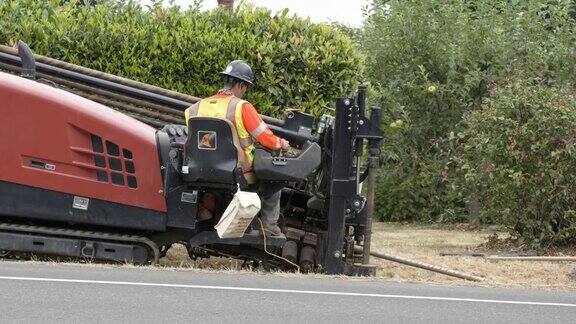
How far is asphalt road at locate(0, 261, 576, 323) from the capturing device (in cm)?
874

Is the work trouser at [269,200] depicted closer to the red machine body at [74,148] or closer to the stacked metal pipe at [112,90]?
the red machine body at [74,148]

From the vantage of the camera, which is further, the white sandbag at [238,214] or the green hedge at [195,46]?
the green hedge at [195,46]

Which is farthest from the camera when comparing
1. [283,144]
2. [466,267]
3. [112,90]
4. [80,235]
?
[466,267]

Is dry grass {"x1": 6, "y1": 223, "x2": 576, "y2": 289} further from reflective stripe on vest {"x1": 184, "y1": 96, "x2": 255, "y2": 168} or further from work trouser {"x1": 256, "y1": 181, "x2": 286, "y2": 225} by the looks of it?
reflective stripe on vest {"x1": 184, "y1": 96, "x2": 255, "y2": 168}

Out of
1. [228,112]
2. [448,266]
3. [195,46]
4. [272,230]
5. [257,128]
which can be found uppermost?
[195,46]

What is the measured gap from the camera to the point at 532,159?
14961mm

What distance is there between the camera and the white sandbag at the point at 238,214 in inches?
453

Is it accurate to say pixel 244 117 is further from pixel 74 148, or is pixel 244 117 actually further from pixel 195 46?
pixel 195 46

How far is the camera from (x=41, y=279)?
10023 mm

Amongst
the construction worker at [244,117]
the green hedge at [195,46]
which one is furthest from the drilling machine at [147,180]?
the green hedge at [195,46]

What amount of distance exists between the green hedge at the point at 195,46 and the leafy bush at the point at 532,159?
6.29 feet

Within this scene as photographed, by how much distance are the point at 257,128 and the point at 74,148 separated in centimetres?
169

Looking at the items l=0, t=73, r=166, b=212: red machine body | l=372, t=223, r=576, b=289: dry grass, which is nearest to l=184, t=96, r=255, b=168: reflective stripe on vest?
l=0, t=73, r=166, b=212: red machine body

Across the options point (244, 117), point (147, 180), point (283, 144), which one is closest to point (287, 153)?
point (283, 144)
